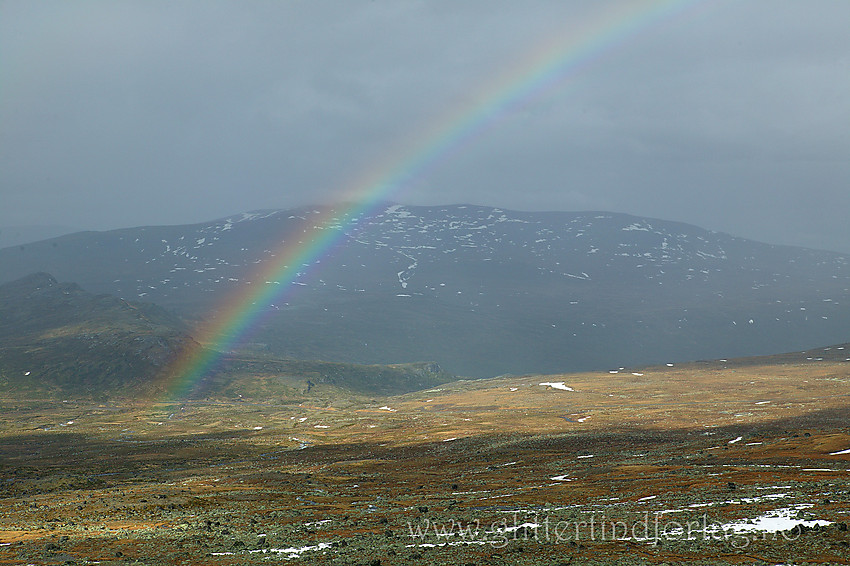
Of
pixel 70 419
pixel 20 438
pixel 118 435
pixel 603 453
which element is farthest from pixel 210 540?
pixel 70 419

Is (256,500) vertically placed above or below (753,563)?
below

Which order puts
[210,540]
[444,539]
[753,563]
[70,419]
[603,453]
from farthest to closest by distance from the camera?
[70,419] → [603,453] → [210,540] → [444,539] → [753,563]

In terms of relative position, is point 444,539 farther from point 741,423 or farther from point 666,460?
point 741,423

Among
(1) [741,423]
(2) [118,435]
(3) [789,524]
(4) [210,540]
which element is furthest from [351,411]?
(3) [789,524]

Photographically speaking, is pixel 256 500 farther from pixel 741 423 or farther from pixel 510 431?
pixel 741 423

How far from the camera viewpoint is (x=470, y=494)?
47281mm

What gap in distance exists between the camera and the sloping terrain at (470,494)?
28.2 metres

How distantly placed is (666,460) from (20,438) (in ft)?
489

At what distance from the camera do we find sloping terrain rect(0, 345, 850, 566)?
28.2m

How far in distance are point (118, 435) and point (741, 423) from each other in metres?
139

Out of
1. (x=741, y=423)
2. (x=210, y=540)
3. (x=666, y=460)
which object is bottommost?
(x=741, y=423)

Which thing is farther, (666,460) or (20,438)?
(20,438)

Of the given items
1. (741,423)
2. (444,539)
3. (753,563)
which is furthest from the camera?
(741,423)

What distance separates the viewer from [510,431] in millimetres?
104562
